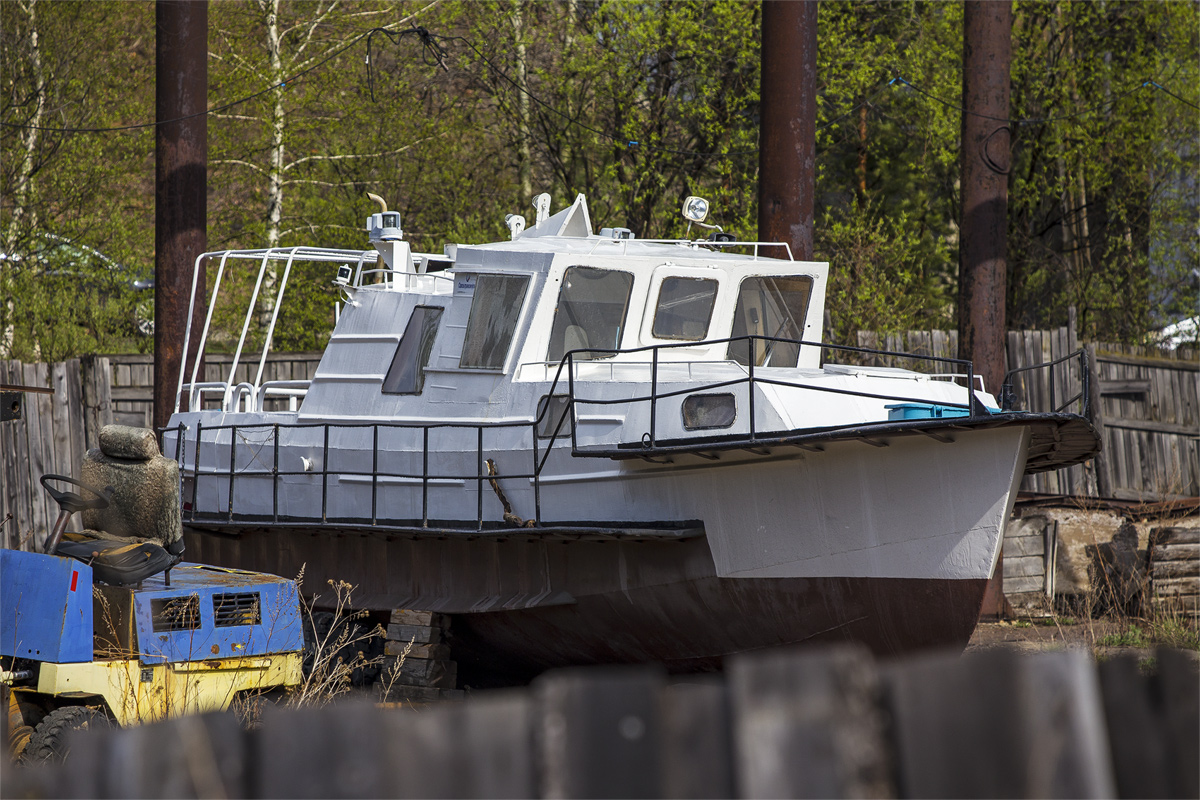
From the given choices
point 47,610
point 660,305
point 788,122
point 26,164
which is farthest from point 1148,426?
point 26,164

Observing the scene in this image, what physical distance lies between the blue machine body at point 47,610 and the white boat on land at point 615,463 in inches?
119

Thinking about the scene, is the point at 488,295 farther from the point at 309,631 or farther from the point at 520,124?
the point at 520,124

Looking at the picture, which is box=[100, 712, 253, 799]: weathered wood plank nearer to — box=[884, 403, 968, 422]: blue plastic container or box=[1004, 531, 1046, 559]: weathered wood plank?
box=[884, 403, 968, 422]: blue plastic container

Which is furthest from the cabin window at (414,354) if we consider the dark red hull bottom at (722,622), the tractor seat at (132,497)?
the tractor seat at (132,497)

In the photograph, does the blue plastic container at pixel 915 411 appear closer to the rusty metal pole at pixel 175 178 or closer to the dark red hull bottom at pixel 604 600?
the dark red hull bottom at pixel 604 600

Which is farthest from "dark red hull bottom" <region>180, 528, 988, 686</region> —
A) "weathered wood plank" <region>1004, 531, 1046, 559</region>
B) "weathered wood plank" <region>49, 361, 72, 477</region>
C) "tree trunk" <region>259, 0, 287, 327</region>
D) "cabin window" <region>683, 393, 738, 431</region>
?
"tree trunk" <region>259, 0, 287, 327</region>

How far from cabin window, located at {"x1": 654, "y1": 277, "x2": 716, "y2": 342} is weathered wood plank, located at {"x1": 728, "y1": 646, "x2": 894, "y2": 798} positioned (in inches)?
318

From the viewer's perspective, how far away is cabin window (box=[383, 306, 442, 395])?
10.4 meters

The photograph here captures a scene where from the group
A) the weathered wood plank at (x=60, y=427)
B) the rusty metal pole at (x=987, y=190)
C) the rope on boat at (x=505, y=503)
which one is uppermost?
the rusty metal pole at (x=987, y=190)

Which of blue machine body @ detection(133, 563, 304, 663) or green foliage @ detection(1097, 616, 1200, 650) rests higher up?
blue machine body @ detection(133, 563, 304, 663)

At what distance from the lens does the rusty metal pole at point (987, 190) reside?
11555 millimetres

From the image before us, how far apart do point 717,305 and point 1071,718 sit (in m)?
8.39

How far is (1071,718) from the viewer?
181cm

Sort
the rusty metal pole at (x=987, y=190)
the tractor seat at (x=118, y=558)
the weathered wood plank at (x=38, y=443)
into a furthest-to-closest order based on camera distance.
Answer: the weathered wood plank at (x=38, y=443), the rusty metal pole at (x=987, y=190), the tractor seat at (x=118, y=558)
